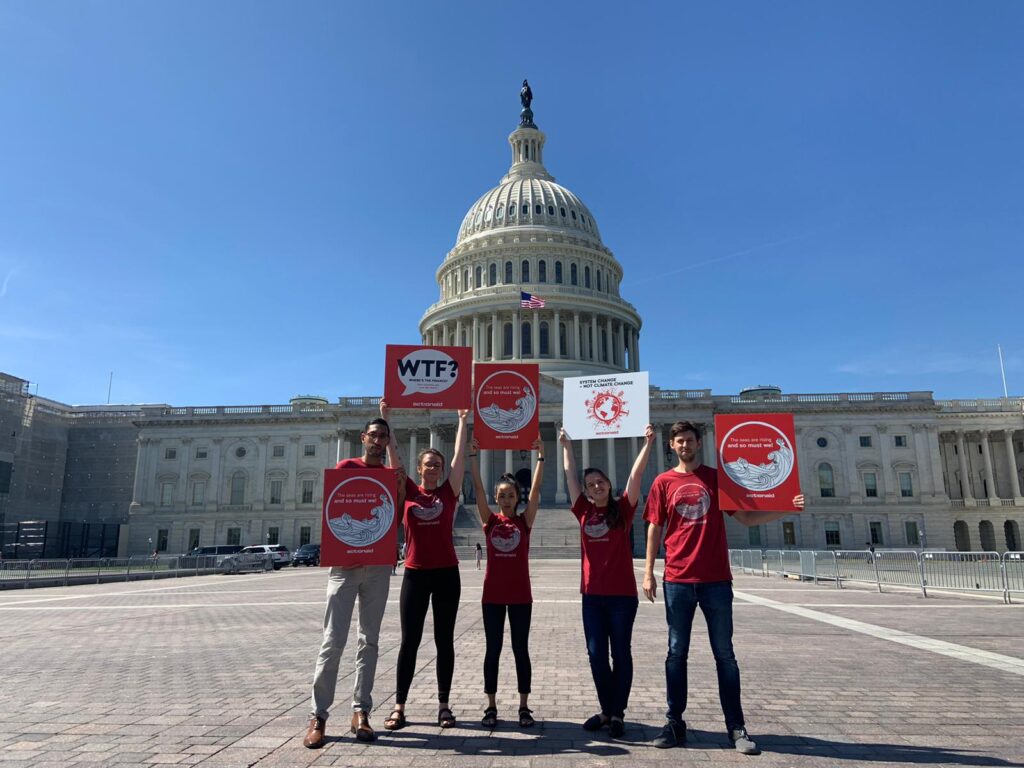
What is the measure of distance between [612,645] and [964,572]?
21424 millimetres

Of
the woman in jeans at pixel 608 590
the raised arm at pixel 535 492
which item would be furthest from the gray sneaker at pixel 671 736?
the raised arm at pixel 535 492

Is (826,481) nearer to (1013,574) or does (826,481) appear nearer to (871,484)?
(871,484)

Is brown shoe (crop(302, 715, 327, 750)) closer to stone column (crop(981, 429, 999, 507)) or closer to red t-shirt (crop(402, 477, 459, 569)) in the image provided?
red t-shirt (crop(402, 477, 459, 569))

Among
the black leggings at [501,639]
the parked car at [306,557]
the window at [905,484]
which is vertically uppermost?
the window at [905,484]

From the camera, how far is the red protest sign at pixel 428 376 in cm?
871

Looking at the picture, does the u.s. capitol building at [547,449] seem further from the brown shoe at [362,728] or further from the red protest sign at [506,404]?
the brown shoe at [362,728]

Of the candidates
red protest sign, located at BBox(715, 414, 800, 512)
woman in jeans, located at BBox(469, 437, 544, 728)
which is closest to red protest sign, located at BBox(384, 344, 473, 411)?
woman in jeans, located at BBox(469, 437, 544, 728)

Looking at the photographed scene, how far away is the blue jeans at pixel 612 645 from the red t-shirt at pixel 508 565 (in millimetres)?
672

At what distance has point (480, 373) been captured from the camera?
8969 mm

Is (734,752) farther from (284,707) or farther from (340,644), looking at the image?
(284,707)

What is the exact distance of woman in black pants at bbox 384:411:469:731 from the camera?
21.9 ft

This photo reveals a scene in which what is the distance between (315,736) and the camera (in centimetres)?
585

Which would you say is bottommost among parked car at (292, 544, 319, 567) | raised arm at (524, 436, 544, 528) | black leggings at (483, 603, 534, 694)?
parked car at (292, 544, 319, 567)

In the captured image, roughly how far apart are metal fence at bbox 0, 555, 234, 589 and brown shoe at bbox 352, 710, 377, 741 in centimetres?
2912
